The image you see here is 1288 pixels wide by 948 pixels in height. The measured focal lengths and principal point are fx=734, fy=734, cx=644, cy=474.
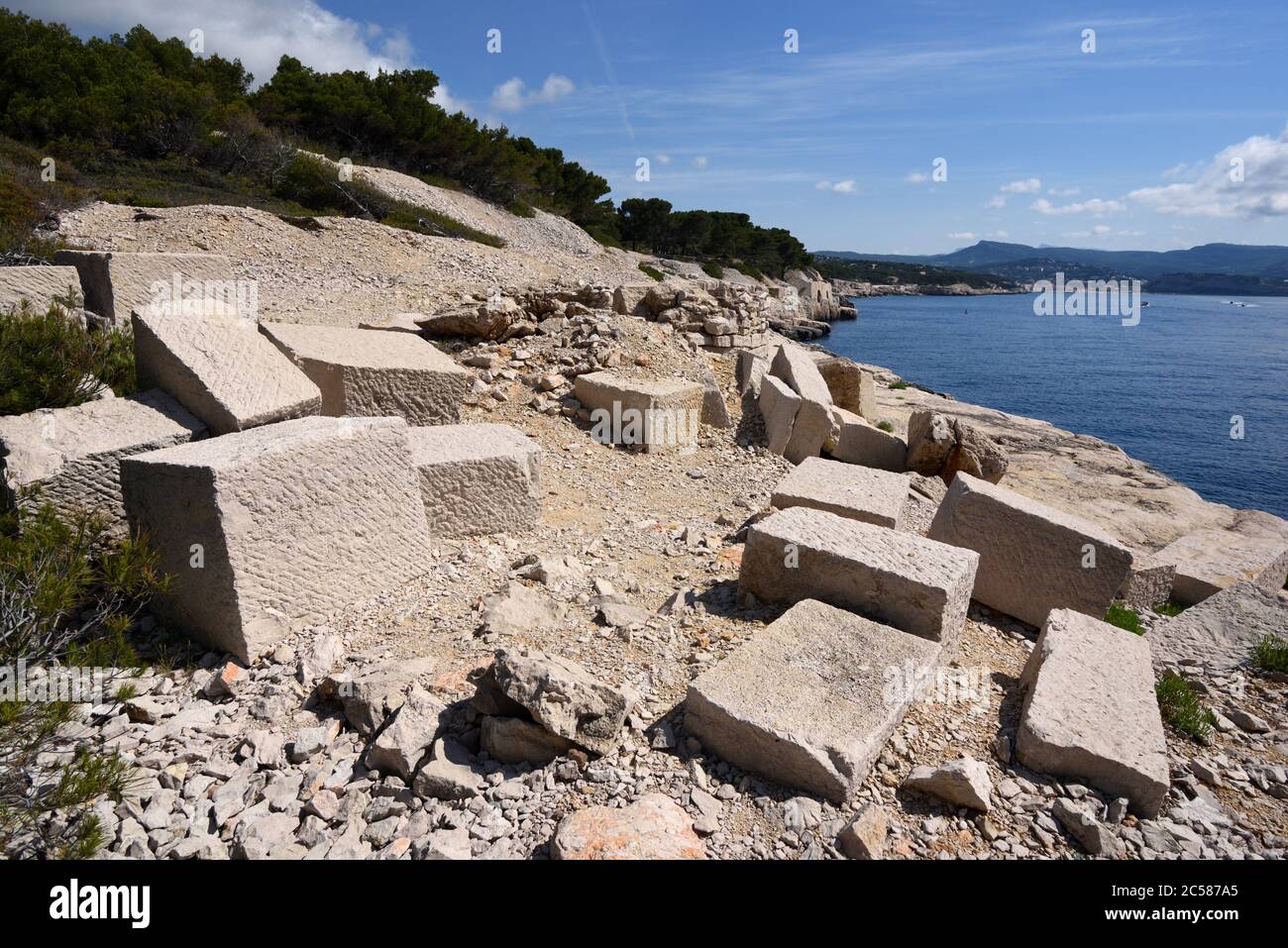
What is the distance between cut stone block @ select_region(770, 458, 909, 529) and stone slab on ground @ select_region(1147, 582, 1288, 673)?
6.36ft

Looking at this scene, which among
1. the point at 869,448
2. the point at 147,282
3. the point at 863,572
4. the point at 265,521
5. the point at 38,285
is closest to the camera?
the point at 265,521

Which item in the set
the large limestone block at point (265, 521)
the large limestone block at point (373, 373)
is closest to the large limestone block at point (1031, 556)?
the large limestone block at point (265, 521)

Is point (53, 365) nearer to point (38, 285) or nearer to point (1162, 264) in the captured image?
point (38, 285)

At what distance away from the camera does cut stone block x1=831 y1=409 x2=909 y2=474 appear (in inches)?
332

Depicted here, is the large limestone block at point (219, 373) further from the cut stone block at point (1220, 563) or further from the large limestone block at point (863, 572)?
the cut stone block at point (1220, 563)

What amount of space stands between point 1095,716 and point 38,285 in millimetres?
7453

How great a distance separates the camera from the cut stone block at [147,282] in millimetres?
5691

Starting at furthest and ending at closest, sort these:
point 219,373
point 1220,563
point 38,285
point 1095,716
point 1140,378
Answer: point 1140,378, point 1220,563, point 38,285, point 219,373, point 1095,716

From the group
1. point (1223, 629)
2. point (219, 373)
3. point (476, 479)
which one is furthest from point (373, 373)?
point (1223, 629)

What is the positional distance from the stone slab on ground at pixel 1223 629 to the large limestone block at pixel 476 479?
4385mm

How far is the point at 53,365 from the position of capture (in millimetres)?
4520

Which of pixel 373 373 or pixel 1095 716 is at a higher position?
pixel 373 373

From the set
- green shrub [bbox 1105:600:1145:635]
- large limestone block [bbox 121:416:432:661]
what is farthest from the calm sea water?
large limestone block [bbox 121:416:432:661]

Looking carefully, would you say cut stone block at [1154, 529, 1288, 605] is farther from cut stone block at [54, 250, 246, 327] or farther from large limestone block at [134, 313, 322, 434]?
cut stone block at [54, 250, 246, 327]
